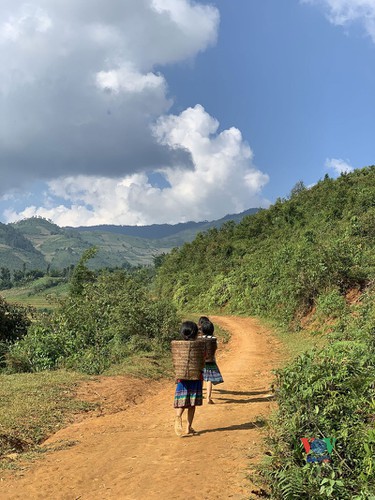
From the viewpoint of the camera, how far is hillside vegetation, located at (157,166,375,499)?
4797 mm

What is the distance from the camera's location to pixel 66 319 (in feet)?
57.7

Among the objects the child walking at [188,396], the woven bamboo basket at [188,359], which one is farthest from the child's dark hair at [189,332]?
the woven bamboo basket at [188,359]

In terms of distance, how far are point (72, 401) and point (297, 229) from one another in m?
27.9

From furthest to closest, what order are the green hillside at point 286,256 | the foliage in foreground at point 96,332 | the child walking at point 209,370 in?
1. the green hillside at point 286,256
2. the foliage in foreground at point 96,332
3. the child walking at point 209,370

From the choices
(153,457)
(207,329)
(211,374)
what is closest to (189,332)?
(153,457)

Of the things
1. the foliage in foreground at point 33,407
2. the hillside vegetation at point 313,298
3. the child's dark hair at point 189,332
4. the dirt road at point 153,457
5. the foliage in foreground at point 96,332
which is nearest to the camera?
the hillside vegetation at point 313,298

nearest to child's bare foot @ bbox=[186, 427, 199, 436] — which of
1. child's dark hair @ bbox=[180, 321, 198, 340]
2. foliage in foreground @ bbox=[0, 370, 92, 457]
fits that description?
child's dark hair @ bbox=[180, 321, 198, 340]

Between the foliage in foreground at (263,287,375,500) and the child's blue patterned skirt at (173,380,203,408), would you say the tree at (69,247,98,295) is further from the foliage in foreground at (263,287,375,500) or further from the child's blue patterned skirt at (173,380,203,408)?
the foliage in foreground at (263,287,375,500)

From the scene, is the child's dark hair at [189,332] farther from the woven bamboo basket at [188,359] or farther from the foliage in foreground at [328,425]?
the foliage in foreground at [328,425]

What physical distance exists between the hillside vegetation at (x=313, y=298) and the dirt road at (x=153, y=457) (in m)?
0.73

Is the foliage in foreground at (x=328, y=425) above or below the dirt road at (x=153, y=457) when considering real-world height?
above

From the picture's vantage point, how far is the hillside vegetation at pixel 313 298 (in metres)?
4.80

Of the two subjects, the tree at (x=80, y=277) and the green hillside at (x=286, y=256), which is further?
the tree at (x=80, y=277)

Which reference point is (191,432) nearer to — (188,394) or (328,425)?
(188,394)
